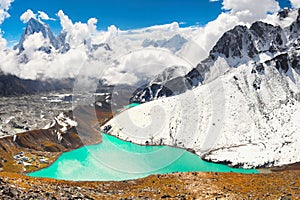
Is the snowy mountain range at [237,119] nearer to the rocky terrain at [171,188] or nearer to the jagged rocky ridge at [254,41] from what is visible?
the rocky terrain at [171,188]

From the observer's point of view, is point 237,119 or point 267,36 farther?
point 267,36

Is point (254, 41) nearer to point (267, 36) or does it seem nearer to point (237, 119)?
point (267, 36)

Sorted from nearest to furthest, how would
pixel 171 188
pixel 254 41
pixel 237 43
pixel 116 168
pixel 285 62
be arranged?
pixel 171 188 → pixel 116 168 → pixel 285 62 → pixel 254 41 → pixel 237 43

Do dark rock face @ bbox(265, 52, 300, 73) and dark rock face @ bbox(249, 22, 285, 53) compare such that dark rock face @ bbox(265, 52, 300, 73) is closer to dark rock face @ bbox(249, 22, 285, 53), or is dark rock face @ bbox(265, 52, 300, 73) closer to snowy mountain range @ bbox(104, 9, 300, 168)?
snowy mountain range @ bbox(104, 9, 300, 168)

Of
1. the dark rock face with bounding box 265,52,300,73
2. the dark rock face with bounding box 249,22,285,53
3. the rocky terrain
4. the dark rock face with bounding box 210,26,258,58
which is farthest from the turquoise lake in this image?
the dark rock face with bounding box 249,22,285,53

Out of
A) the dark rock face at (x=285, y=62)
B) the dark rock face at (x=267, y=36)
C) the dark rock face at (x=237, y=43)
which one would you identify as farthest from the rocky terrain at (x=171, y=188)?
the dark rock face at (x=267, y=36)

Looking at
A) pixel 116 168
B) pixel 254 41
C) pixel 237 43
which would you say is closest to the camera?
pixel 116 168

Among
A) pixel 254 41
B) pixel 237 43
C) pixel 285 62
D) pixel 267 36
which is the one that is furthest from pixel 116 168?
pixel 267 36

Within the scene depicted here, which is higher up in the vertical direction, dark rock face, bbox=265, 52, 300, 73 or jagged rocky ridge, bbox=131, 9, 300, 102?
jagged rocky ridge, bbox=131, 9, 300, 102

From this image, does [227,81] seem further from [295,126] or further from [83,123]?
[83,123]

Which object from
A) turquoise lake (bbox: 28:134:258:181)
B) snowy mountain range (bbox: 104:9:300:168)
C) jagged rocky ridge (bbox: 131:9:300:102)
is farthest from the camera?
jagged rocky ridge (bbox: 131:9:300:102)

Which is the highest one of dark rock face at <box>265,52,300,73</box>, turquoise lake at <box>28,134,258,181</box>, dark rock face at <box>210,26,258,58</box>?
dark rock face at <box>210,26,258,58</box>
